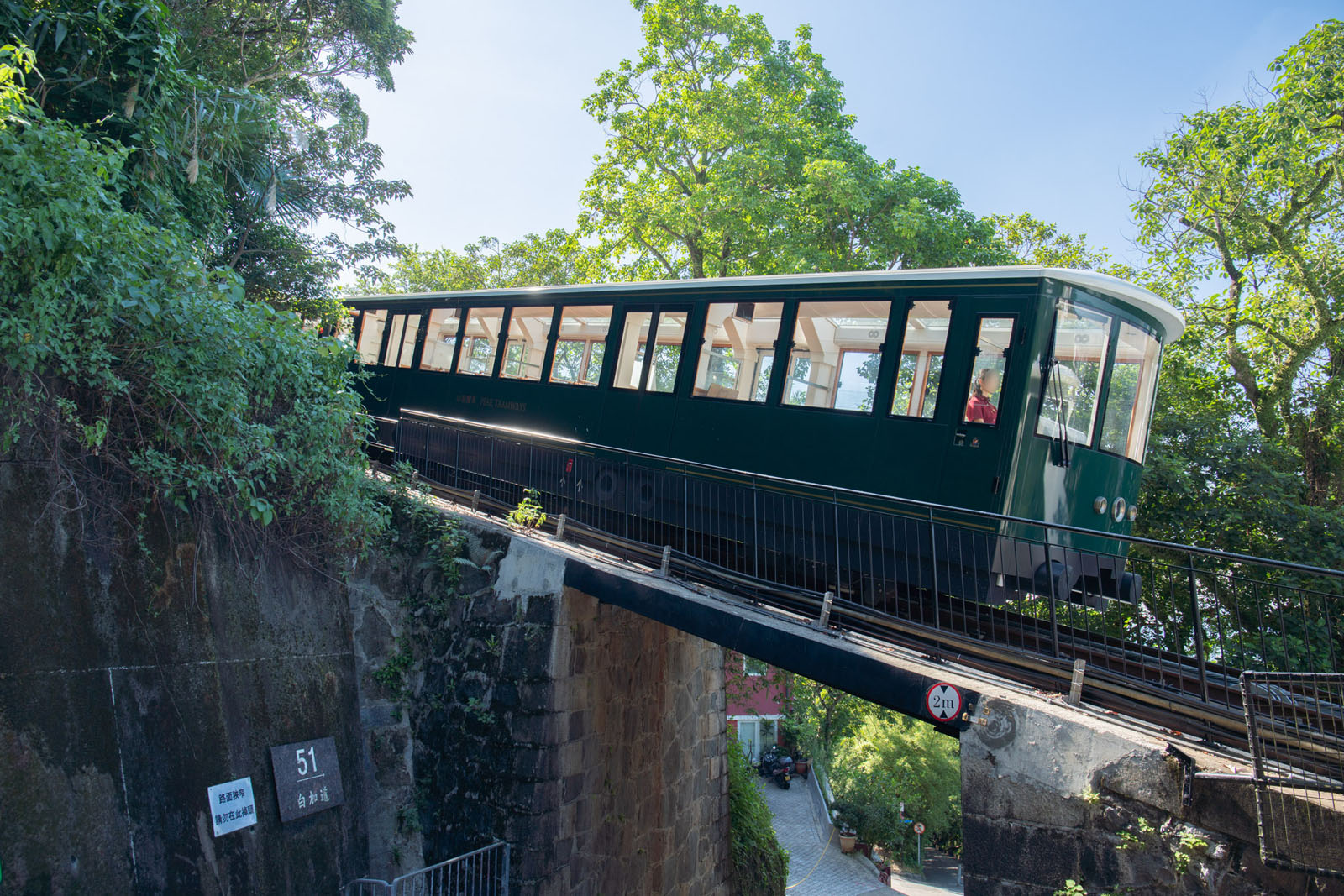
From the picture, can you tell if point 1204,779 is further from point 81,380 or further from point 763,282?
point 81,380

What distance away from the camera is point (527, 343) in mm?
10516

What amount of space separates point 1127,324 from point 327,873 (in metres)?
7.94

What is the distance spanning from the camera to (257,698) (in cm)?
604

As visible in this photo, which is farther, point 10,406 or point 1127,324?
point 1127,324

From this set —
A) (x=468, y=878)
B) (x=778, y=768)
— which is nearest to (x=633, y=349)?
(x=468, y=878)

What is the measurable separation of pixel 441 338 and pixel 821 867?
16190 mm

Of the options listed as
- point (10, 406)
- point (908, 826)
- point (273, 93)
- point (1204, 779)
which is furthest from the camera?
point (908, 826)

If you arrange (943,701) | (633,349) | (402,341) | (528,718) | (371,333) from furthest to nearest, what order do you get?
(371,333) → (402,341) → (633,349) → (528,718) → (943,701)

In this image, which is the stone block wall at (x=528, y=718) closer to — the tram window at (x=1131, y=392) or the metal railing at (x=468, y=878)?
the metal railing at (x=468, y=878)

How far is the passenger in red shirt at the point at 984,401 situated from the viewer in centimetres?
660

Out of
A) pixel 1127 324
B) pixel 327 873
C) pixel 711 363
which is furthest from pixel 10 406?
pixel 1127 324

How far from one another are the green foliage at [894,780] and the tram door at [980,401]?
20049mm

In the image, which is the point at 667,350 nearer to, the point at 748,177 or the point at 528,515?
the point at 528,515

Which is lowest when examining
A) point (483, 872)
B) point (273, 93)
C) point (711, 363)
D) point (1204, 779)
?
point (483, 872)
